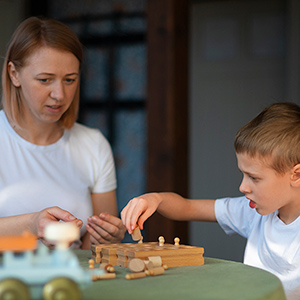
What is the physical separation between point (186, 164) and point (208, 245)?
7.64 ft

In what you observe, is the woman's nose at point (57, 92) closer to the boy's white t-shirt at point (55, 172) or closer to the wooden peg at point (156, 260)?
the boy's white t-shirt at point (55, 172)

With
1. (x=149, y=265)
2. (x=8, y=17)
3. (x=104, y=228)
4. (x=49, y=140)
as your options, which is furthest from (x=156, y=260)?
(x=8, y=17)

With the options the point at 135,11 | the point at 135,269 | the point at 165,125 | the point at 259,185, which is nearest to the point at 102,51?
the point at 135,11

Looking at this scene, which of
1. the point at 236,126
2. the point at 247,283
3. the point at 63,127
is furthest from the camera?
the point at 236,126

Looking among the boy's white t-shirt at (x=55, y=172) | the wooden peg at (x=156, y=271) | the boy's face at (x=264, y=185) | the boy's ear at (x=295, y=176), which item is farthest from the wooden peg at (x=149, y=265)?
the boy's white t-shirt at (x=55, y=172)

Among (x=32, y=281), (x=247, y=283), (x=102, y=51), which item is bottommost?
(x=247, y=283)

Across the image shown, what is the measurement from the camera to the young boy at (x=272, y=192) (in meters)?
1.59

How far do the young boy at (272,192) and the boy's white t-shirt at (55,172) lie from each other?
475 millimetres

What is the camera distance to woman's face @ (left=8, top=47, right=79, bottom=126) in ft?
6.30

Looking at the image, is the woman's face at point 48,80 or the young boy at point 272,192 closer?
the young boy at point 272,192

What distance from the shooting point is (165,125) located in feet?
10.2

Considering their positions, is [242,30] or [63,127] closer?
[63,127]

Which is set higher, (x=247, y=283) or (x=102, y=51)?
(x=102, y=51)

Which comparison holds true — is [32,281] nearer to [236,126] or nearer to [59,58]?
[59,58]
